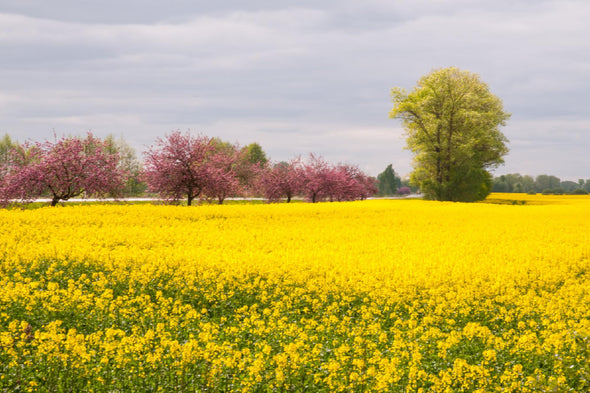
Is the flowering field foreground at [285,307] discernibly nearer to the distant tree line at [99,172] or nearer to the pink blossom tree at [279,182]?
the distant tree line at [99,172]

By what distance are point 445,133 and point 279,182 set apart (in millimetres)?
21267

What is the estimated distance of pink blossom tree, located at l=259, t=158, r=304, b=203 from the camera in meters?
53.5

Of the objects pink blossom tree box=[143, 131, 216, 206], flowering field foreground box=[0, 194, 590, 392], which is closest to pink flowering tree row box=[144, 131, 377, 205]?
pink blossom tree box=[143, 131, 216, 206]

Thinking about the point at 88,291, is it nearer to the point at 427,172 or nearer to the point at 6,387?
the point at 6,387

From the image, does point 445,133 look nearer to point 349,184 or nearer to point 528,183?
point 349,184

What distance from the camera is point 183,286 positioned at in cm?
1380

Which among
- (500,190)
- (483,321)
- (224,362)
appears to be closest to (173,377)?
(224,362)

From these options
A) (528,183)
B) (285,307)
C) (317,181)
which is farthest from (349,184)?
(528,183)

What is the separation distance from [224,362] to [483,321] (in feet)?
23.0

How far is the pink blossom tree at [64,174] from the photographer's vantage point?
32938 millimetres

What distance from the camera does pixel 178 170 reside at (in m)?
37.2

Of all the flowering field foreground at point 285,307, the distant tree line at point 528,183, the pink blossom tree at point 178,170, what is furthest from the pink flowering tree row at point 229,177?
the distant tree line at point 528,183

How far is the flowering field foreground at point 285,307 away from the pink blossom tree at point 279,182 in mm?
28356

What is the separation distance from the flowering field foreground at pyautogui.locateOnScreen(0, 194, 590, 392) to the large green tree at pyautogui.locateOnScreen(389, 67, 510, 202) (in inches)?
1275
